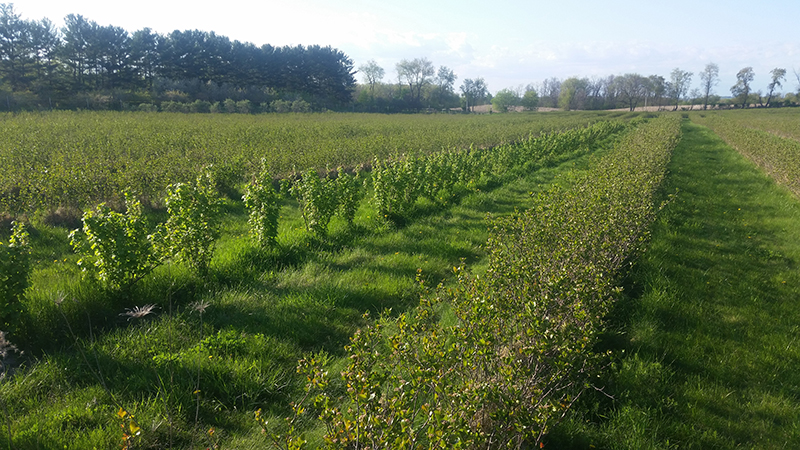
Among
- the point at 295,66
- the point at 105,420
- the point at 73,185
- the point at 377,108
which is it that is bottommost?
the point at 105,420

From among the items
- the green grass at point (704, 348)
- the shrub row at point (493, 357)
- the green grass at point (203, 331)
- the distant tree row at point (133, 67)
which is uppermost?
the distant tree row at point (133, 67)

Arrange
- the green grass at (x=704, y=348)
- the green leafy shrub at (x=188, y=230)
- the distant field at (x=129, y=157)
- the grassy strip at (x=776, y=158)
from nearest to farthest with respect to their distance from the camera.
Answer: the green grass at (x=704, y=348) < the green leafy shrub at (x=188, y=230) < the distant field at (x=129, y=157) < the grassy strip at (x=776, y=158)

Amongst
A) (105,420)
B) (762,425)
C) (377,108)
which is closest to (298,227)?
(105,420)

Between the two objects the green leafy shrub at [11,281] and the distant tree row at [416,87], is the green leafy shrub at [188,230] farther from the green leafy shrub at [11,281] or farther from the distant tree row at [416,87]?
the distant tree row at [416,87]

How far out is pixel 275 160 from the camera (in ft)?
44.0

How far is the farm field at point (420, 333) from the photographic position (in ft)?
9.36

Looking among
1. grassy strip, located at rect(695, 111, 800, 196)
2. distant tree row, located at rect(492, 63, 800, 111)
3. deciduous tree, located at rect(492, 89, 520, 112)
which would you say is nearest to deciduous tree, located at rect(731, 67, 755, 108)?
distant tree row, located at rect(492, 63, 800, 111)

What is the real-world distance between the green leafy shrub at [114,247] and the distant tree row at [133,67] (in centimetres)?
4016

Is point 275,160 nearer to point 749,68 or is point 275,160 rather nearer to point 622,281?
point 622,281

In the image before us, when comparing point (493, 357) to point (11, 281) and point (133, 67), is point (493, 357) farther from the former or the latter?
point (133, 67)

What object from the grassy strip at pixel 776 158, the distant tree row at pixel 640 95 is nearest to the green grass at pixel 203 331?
the grassy strip at pixel 776 158

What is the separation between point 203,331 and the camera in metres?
4.69

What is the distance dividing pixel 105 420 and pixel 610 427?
14.3 ft

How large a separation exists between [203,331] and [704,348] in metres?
6.00
